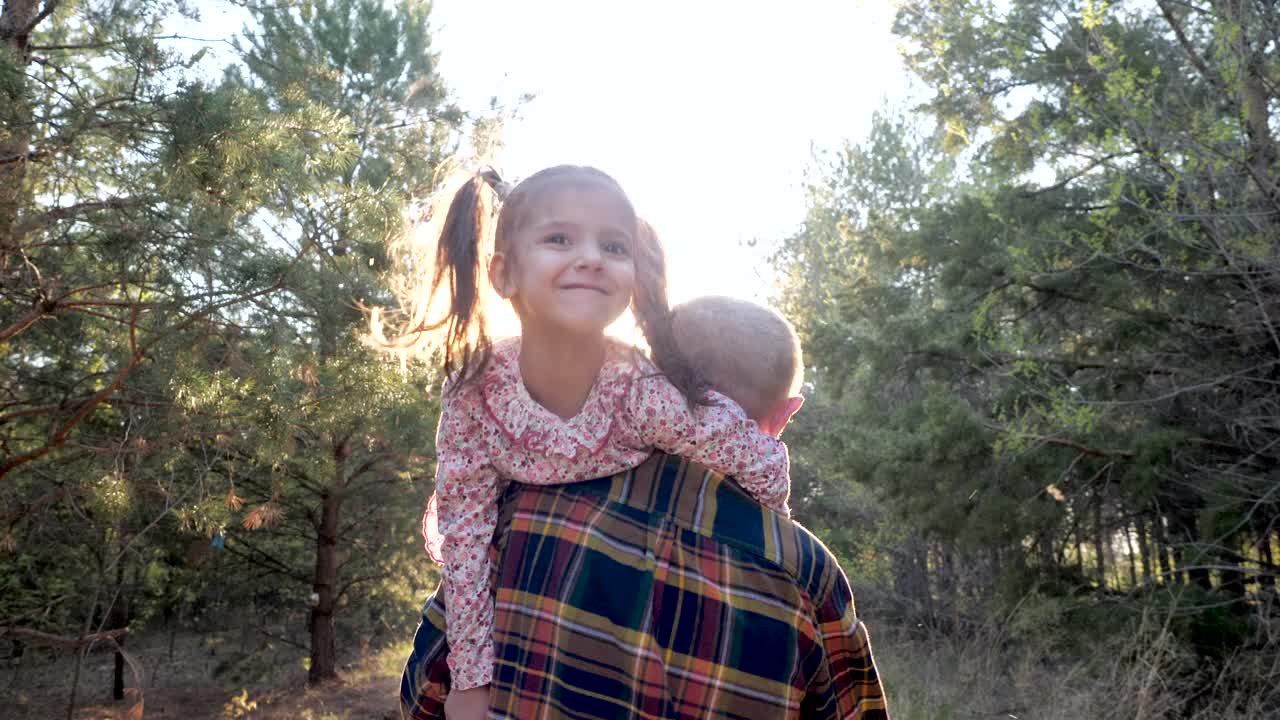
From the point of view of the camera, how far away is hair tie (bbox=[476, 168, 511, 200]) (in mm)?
1744

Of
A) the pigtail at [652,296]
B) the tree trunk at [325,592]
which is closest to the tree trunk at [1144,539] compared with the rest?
the pigtail at [652,296]

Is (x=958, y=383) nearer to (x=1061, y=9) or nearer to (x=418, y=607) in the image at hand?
(x=1061, y=9)

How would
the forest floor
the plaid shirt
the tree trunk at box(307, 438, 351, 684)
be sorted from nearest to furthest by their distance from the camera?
the plaid shirt < the forest floor < the tree trunk at box(307, 438, 351, 684)

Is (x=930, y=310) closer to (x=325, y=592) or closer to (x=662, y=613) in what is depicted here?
(x=662, y=613)

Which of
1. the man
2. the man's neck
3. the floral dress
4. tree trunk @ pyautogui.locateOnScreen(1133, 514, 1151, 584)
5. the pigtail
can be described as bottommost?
tree trunk @ pyautogui.locateOnScreen(1133, 514, 1151, 584)

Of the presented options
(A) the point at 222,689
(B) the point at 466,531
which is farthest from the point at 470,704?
(A) the point at 222,689

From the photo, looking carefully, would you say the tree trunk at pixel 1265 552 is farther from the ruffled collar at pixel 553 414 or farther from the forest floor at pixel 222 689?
the forest floor at pixel 222 689

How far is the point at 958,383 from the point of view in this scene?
7.45 m

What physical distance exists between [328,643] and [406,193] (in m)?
8.42

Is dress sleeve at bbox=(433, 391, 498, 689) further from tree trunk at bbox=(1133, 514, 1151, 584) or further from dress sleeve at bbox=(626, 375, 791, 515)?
tree trunk at bbox=(1133, 514, 1151, 584)

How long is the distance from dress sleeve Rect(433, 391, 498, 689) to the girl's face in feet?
0.71

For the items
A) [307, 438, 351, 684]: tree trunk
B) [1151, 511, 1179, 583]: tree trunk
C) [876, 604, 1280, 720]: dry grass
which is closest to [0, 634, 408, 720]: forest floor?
[307, 438, 351, 684]: tree trunk

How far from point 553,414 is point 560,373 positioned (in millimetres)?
80

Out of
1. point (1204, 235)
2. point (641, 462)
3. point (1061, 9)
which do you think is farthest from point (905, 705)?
point (641, 462)
